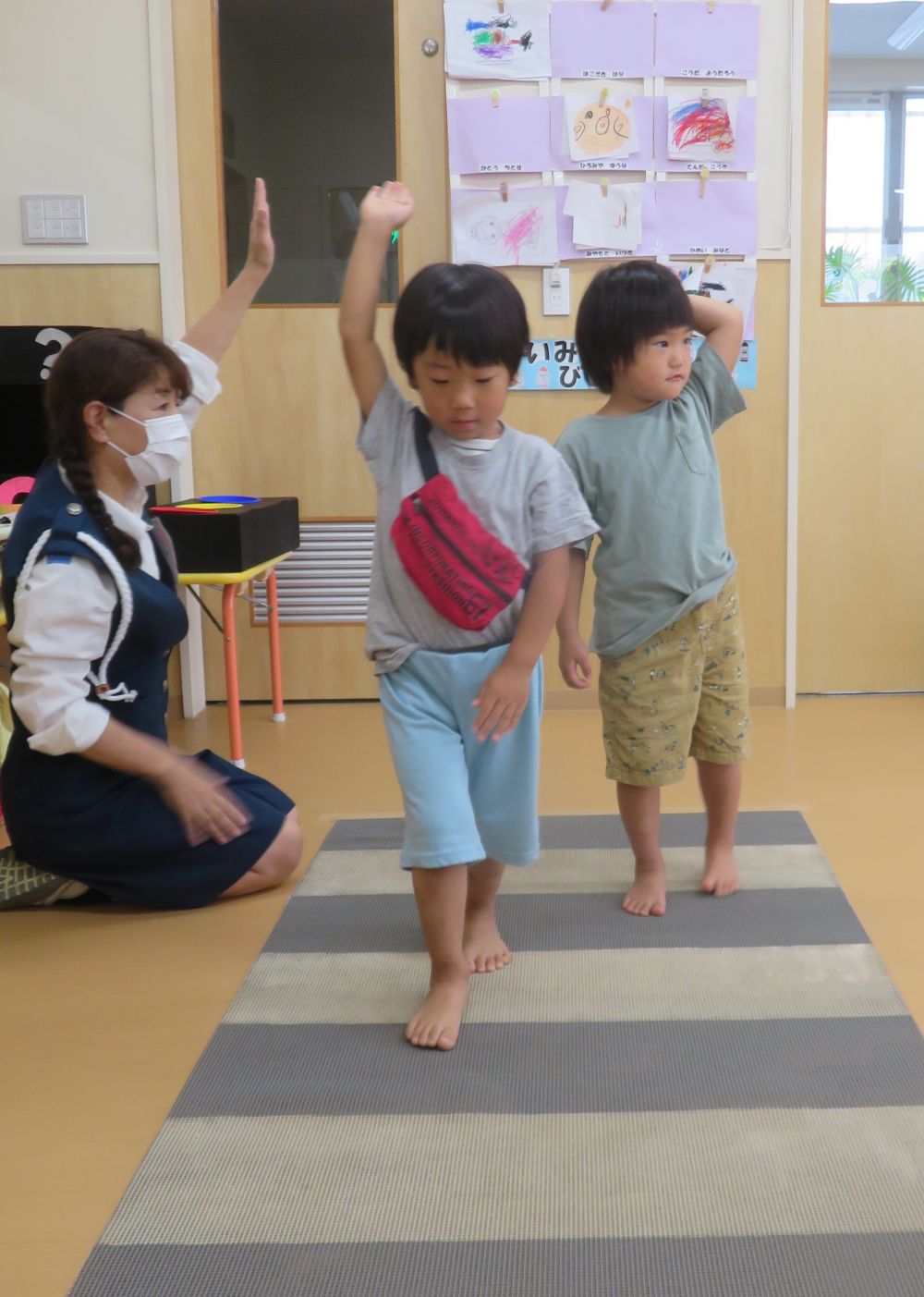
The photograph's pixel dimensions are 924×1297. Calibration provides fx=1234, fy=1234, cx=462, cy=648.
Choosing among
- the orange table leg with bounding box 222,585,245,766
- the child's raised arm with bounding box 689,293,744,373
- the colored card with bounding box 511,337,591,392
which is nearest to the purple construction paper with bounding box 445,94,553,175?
the colored card with bounding box 511,337,591,392

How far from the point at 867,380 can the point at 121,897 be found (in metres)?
2.29

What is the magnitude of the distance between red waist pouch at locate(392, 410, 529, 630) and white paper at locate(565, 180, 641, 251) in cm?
180

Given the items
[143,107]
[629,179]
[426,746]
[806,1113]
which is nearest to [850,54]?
[629,179]

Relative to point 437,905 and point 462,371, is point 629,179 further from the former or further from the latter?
point 437,905

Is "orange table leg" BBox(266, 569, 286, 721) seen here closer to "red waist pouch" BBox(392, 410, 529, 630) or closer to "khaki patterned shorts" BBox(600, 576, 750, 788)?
"khaki patterned shorts" BBox(600, 576, 750, 788)

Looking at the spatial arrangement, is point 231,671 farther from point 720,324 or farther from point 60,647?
point 720,324

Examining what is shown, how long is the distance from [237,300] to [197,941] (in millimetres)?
982

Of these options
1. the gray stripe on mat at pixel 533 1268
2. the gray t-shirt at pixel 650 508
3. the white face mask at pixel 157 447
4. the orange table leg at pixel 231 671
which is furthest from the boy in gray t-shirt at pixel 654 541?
the orange table leg at pixel 231 671

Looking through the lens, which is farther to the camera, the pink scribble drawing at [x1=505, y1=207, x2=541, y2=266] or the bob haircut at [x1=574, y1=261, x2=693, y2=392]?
the pink scribble drawing at [x1=505, y1=207, x2=541, y2=266]

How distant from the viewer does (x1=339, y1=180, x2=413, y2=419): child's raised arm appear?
1466 millimetres

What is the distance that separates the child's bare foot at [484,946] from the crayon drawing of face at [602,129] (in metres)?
2.07

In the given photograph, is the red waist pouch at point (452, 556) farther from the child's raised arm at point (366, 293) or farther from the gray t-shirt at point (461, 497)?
the child's raised arm at point (366, 293)

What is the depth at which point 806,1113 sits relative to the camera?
1.32 meters

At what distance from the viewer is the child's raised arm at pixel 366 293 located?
57.7 inches
